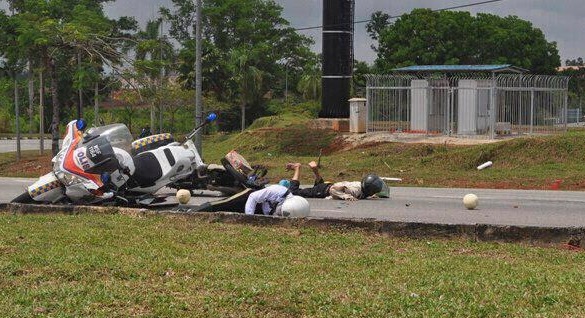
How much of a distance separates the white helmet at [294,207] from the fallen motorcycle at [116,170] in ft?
4.85

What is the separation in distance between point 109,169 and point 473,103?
16068 millimetres

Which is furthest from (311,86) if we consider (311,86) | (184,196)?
(184,196)

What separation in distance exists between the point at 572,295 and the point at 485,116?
1986cm

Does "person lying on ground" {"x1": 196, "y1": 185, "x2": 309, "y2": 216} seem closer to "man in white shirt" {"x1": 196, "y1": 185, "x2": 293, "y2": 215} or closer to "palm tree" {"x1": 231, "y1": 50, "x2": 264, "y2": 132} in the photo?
"man in white shirt" {"x1": 196, "y1": 185, "x2": 293, "y2": 215}

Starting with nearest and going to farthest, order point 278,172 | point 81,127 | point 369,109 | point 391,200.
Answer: point 81,127
point 391,200
point 278,172
point 369,109

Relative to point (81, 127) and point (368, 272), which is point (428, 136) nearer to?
point (81, 127)

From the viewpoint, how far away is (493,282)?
621cm

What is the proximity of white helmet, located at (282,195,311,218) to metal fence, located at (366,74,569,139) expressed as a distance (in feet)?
49.6

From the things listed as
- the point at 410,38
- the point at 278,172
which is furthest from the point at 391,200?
the point at 410,38

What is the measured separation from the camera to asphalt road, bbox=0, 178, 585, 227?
11953 mm

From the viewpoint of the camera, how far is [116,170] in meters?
11.3

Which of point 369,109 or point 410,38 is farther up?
point 410,38

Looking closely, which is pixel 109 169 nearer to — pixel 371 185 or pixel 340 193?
pixel 340 193

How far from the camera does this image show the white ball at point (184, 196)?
12367 mm
